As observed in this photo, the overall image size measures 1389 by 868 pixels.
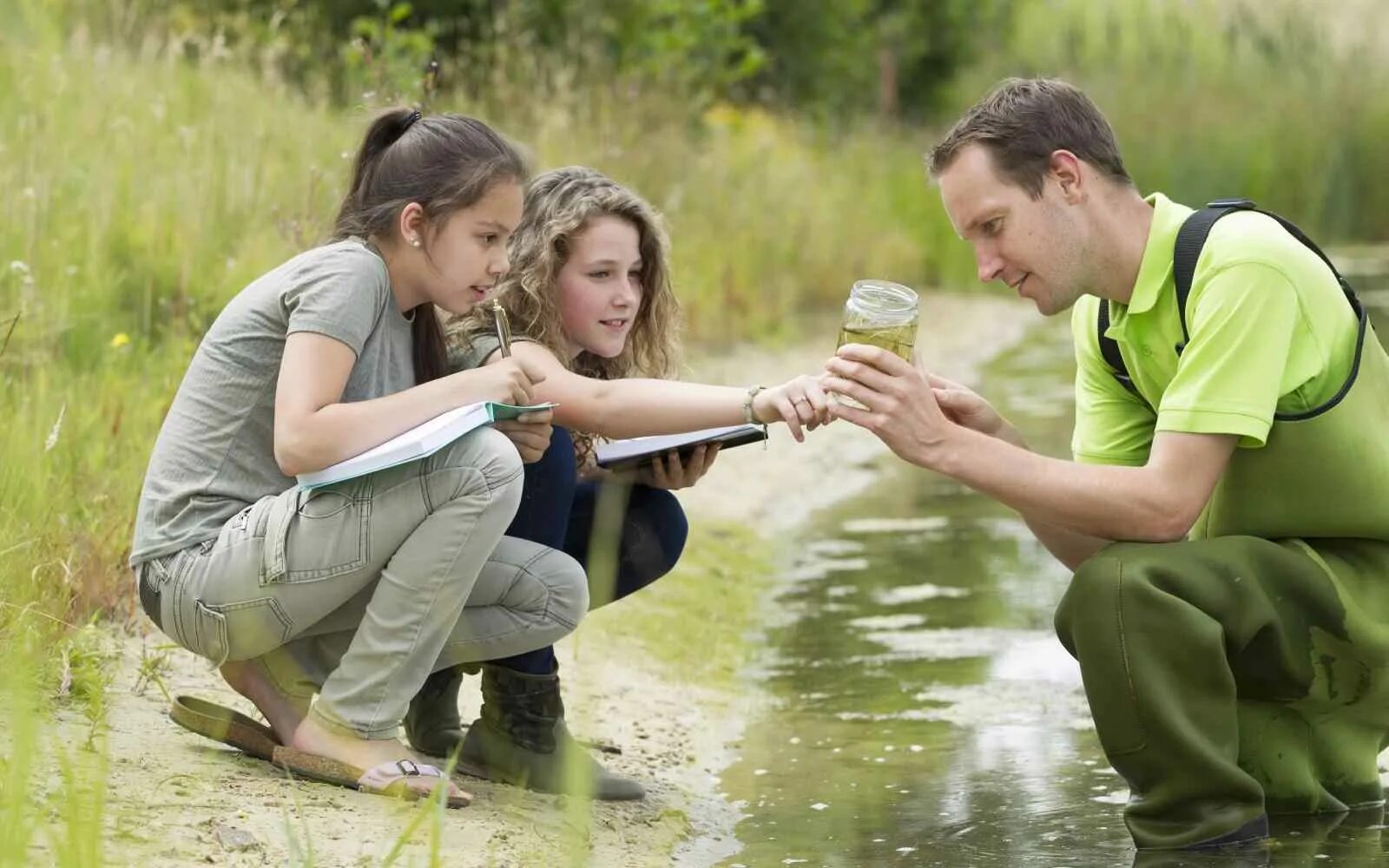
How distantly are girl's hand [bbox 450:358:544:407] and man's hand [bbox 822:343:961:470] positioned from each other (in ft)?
1.88

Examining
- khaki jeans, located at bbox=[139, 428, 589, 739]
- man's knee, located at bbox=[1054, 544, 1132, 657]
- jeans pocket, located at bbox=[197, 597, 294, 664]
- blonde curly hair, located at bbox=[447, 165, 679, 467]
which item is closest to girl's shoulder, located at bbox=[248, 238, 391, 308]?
khaki jeans, located at bbox=[139, 428, 589, 739]

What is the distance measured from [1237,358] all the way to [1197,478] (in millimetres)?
215

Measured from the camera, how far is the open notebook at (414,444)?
10.8 ft

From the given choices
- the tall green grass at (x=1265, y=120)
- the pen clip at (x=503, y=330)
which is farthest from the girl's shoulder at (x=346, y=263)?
the tall green grass at (x=1265, y=120)

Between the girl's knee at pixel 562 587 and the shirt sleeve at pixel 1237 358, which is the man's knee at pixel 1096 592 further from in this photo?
the girl's knee at pixel 562 587

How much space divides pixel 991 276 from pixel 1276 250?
50 cm

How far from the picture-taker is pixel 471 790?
12.1 feet

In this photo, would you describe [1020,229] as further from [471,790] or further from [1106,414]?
[471,790]

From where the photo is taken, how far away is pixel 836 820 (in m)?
3.77

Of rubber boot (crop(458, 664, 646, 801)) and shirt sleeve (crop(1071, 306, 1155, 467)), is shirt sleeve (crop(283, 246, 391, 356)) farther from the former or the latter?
shirt sleeve (crop(1071, 306, 1155, 467))

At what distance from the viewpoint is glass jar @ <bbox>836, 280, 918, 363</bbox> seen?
3459 millimetres

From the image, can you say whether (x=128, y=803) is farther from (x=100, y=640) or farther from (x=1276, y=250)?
(x=1276, y=250)

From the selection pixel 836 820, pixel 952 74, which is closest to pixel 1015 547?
pixel 836 820

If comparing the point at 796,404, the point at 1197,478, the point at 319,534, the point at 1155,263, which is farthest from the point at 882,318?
the point at 319,534
